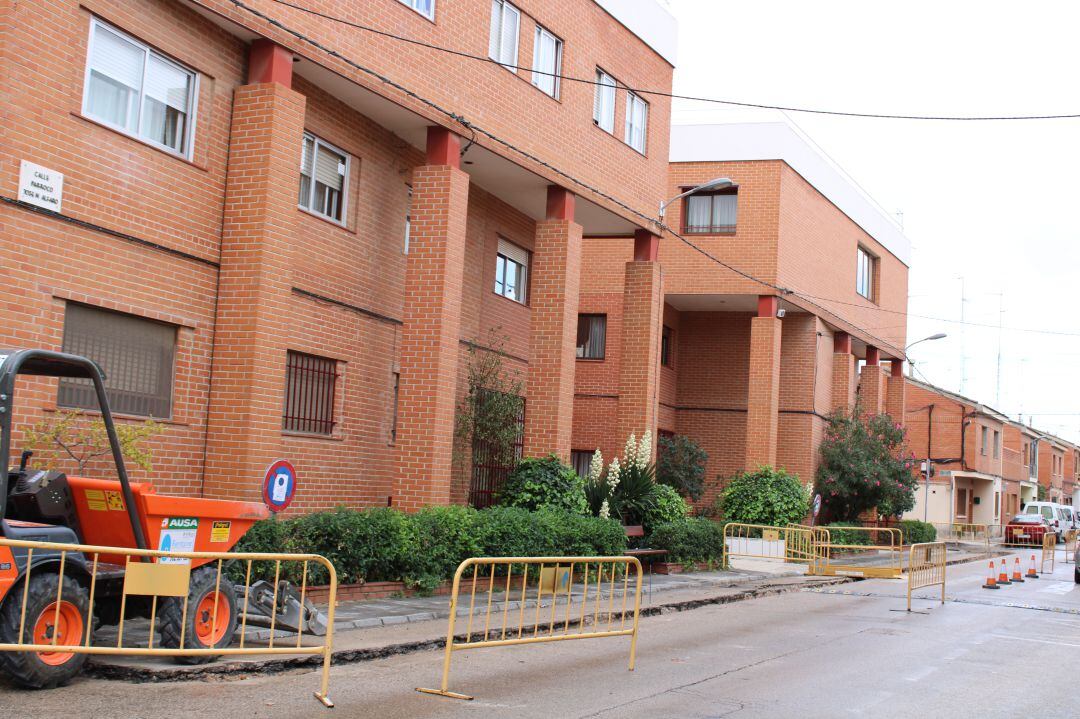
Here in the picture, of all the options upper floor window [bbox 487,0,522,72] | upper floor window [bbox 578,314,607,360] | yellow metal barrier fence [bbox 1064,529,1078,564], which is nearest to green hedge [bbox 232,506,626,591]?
upper floor window [bbox 487,0,522,72]

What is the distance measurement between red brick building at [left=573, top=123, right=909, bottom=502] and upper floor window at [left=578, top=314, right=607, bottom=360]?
0.11 ft

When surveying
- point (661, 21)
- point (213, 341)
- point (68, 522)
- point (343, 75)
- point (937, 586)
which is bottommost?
point (937, 586)

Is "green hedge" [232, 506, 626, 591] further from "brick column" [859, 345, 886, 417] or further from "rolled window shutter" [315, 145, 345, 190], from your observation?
"brick column" [859, 345, 886, 417]

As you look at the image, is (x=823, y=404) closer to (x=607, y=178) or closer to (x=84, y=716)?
(x=607, y=178)

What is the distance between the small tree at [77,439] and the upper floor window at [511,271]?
1081cm

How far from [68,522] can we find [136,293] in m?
4.70

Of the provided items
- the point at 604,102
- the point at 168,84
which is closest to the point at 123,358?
the point at 168,84

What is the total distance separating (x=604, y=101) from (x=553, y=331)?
5.28 m

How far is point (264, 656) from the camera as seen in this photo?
9453 millimetres

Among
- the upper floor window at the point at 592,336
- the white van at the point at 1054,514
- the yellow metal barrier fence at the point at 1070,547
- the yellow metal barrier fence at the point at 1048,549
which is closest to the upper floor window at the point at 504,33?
the upper floor window at the point at 592,336

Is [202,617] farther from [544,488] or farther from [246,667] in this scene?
[544,488]

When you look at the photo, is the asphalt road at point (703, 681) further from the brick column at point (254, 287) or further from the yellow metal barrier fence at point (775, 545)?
the yellow metal barrier fence at point (775, 545)

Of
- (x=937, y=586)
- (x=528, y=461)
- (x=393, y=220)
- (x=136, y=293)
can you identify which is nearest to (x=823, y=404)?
(x=937, y=586)

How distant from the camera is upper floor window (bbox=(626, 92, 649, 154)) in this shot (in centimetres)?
2338
